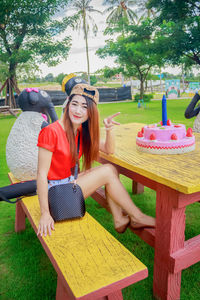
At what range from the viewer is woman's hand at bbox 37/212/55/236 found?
4.52ft

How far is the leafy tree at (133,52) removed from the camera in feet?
46.6

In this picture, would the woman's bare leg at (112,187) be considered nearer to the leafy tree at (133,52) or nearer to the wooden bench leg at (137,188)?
the wooden bench leg at (137,188)

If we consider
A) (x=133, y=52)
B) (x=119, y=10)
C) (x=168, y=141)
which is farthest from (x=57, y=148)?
(x=119, y=10)

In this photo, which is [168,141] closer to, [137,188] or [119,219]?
[119,219]

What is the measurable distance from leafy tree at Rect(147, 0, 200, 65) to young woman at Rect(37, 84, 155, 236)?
11800 mm

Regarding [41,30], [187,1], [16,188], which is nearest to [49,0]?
[41,30]

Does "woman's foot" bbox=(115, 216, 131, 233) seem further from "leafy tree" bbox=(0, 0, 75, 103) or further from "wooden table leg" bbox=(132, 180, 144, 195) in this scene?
"leafy tree" bbox=(0, 0, 75, 103)

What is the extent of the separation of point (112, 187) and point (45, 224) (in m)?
0.49

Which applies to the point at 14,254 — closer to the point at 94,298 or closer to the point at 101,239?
the point at 101,239

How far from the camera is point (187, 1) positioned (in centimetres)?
1298

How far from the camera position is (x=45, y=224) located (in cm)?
140

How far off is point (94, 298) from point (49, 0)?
18006mm

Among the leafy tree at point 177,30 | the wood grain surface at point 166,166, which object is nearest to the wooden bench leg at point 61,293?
the wood grain surface at point 166,166

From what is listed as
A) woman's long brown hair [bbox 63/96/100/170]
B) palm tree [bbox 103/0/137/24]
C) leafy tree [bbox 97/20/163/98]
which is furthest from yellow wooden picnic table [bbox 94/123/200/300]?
palm tree [bbox 103/0/137/24]
